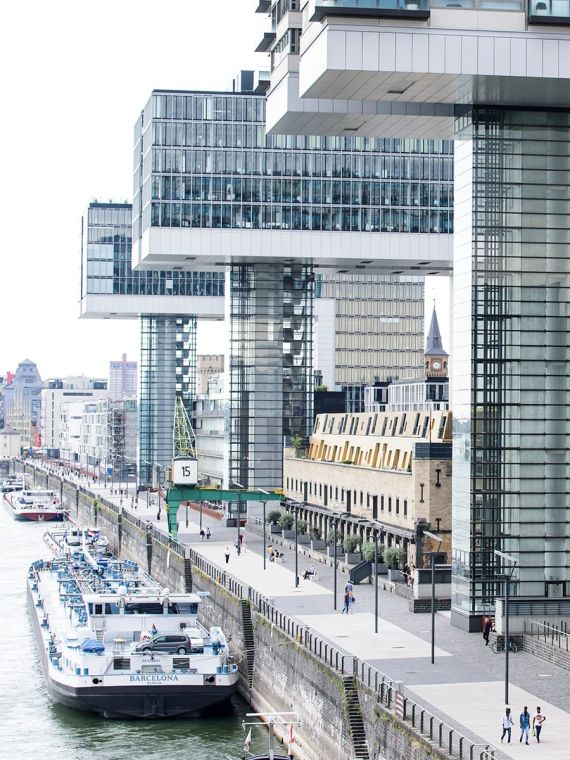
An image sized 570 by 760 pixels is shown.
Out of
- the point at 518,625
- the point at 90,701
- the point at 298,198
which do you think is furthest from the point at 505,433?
the point at 298,198

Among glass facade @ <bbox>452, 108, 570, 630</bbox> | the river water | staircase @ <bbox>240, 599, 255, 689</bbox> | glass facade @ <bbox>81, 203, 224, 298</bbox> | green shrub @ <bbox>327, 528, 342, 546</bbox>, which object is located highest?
glass facade @ <bbox>81, 203, 224, 298</bbox>

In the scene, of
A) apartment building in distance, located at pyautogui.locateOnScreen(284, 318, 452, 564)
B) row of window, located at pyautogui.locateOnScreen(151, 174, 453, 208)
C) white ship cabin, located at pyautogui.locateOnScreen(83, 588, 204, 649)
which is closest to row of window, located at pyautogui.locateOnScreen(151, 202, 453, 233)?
row of window, located at pyautogui.locateOnScreen(151, 174, 453, 208)

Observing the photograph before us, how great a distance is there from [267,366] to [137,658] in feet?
237

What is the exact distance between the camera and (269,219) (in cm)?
13362

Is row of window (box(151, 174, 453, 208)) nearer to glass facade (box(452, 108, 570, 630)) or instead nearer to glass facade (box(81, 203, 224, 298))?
glass facade (box(81, 203, 224, 298))

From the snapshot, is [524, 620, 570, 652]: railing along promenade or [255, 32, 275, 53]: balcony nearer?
[524, 620, 570, 652]: railing along promenade

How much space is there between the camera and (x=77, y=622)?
79.4 metres

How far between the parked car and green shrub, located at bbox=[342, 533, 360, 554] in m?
31.2

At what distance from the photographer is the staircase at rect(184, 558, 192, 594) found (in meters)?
92.7

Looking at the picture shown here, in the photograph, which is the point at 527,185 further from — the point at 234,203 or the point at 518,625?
the point at 234,203

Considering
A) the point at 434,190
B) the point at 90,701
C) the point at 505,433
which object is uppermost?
the point at 434,190

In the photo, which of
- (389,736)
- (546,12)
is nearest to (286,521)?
(546,12)

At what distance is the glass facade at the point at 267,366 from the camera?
136125 millimetres

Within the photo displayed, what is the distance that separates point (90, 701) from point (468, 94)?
29.8 metres
